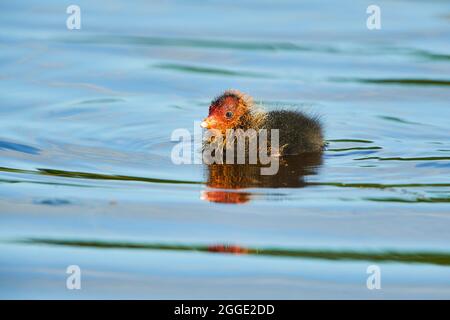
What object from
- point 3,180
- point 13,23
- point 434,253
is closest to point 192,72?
point 13,23

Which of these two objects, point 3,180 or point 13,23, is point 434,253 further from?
point 13,23

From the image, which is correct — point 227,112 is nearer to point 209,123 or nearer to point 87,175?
point 209,123

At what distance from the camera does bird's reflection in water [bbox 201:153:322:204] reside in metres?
8.54

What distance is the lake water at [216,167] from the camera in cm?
705

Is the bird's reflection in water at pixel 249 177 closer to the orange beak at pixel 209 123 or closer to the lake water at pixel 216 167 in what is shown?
the lake water at pixel 216 167

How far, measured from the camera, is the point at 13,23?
14742 millimetres

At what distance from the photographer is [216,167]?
375 inches

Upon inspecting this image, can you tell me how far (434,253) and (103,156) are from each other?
3.40 meters

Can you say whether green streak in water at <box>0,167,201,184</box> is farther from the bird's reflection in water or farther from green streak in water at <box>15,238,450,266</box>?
green streak in water at <box>15,238,450,266</box>

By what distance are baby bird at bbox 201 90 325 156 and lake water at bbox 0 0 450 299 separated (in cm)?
18

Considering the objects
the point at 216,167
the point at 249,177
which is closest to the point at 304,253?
the point at 249,177

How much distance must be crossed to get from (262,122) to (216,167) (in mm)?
660

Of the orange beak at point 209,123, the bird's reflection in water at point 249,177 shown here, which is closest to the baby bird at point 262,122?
the orange beak at point 209,123

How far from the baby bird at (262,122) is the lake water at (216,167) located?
0.18 meters
